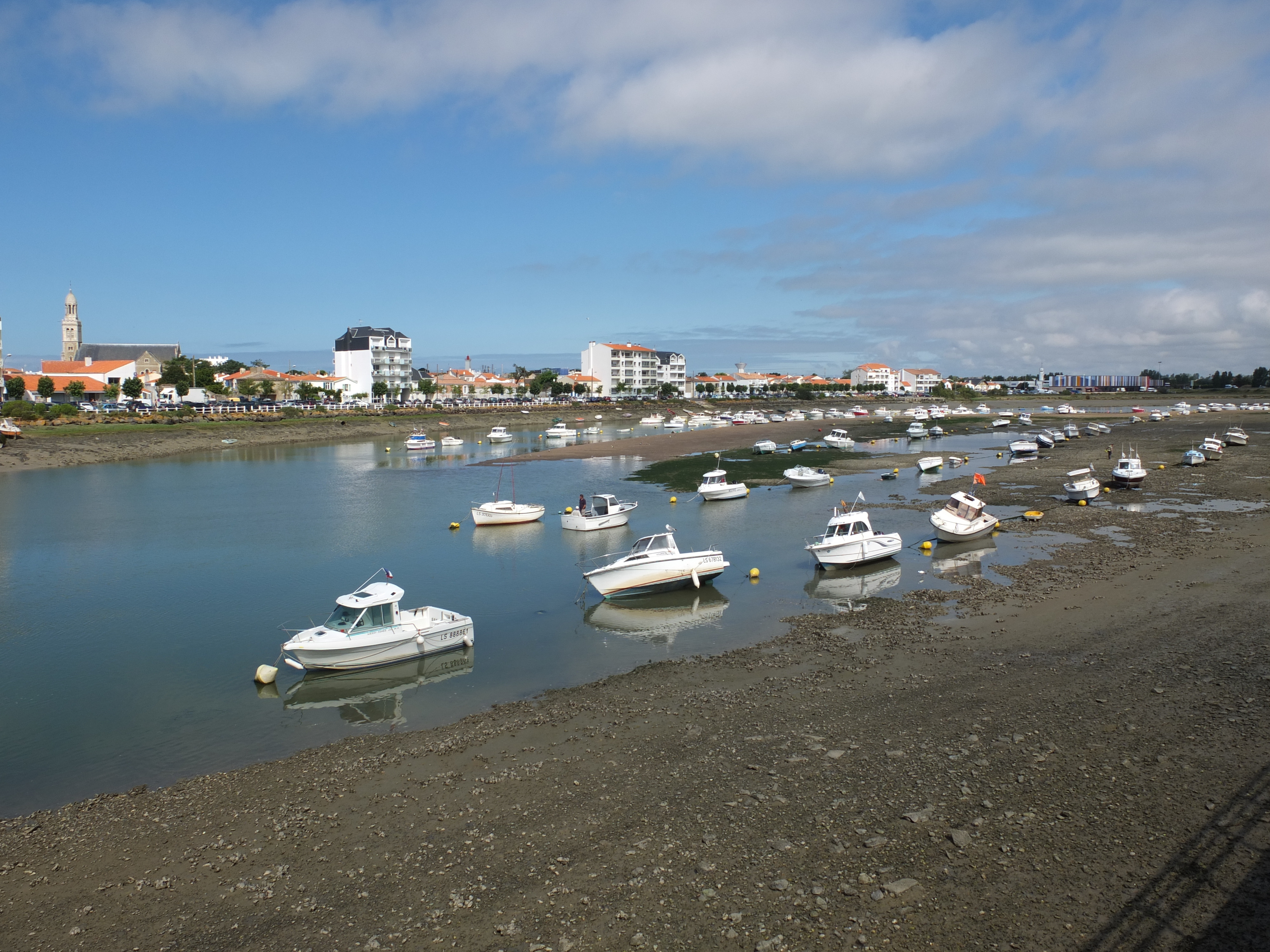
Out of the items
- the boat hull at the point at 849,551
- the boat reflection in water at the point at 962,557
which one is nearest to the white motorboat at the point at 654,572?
the boat hull at the point at 849,551

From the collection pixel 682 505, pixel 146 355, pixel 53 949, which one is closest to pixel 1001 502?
pixel 682 505

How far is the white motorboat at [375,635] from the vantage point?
20.1m

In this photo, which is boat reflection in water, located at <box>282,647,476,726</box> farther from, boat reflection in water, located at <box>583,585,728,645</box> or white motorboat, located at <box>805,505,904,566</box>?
white motorboat, located at <box>805,505,904,566</box>

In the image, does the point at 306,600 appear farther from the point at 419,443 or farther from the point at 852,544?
the point at 419,443

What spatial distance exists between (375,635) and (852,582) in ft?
53.5

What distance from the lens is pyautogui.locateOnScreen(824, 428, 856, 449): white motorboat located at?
82500 millimetres

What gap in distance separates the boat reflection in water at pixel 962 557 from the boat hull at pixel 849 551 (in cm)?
229

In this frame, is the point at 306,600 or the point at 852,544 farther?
the point at 852,544

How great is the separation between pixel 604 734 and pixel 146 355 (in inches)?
7079

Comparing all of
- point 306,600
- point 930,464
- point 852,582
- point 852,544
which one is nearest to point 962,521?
point 852,544

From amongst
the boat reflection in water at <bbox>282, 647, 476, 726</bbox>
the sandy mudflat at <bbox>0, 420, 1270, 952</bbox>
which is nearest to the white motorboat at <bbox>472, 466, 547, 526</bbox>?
the boat reflection in water at <bbox>282, 647, 476, 726</bbox>

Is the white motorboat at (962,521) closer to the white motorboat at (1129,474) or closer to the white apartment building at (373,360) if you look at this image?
the white motorboat at (1129,474)

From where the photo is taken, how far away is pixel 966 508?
1337 inches

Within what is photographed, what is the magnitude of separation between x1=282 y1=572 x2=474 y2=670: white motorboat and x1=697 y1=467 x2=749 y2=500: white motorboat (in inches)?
1055
